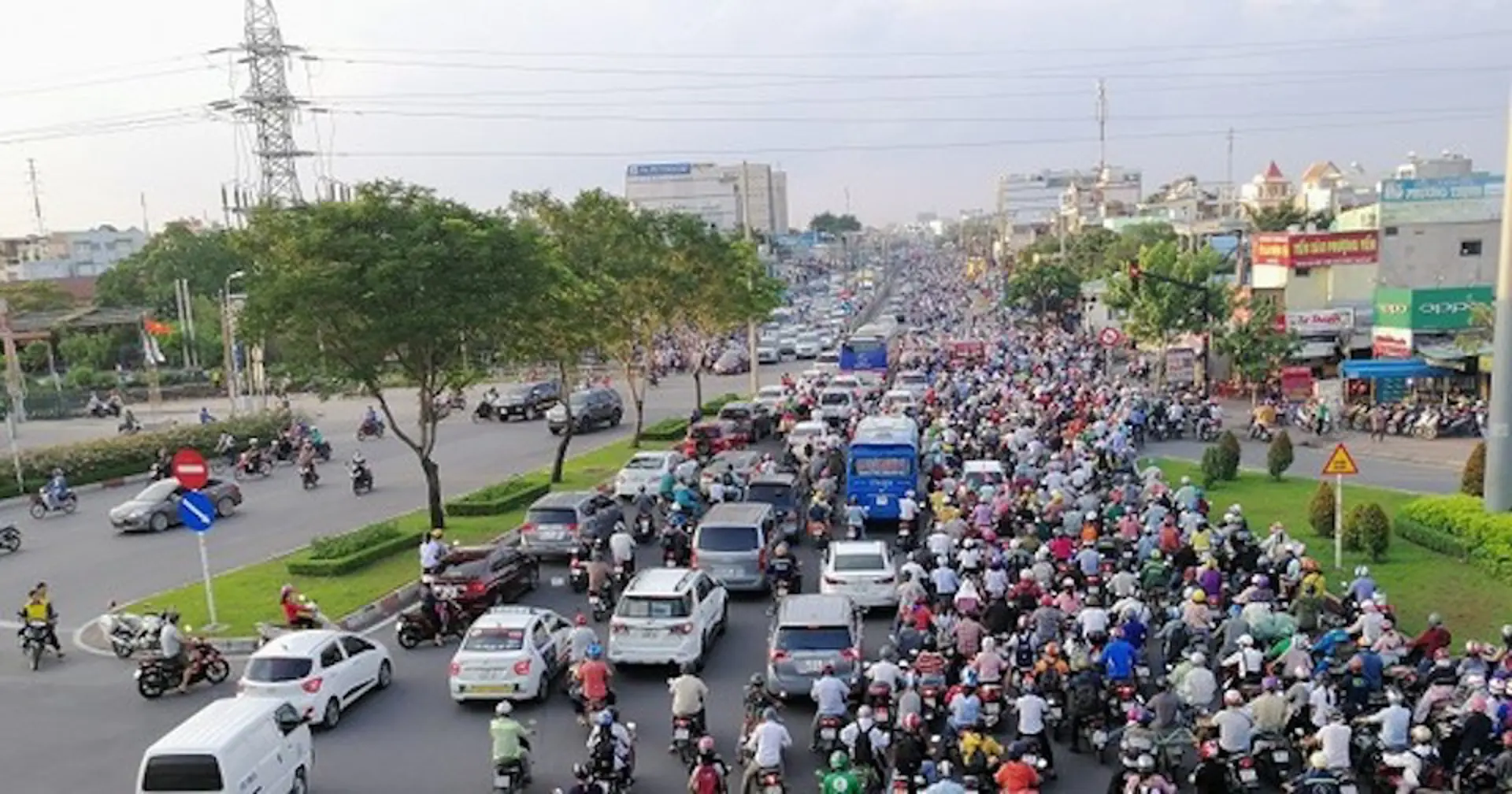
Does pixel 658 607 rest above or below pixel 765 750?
above

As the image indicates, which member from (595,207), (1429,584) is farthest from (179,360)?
(1429,584)

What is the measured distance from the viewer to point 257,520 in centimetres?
3173

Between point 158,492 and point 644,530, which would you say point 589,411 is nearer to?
point 158,492

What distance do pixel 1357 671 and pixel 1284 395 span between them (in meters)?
31.2

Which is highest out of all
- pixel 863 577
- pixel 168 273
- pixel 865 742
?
pixel 168 273

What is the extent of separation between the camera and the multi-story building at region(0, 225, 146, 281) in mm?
140000

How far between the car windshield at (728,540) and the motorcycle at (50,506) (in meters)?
22.8

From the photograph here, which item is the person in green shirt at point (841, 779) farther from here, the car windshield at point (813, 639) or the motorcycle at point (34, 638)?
the motorcycle at point (34, 638)

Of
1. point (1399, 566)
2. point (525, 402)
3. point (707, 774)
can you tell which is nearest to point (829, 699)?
point (707, 774)

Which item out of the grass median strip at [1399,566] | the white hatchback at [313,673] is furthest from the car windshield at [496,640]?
the grass median strip at [1399,566]

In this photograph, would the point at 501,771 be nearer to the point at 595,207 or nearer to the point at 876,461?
the point at 876,461

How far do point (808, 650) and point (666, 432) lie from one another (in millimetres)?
26705

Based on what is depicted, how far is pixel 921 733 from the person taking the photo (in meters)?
13.4

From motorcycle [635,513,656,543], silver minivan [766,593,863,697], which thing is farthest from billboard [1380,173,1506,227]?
silver minivan [766,593,863,697]
